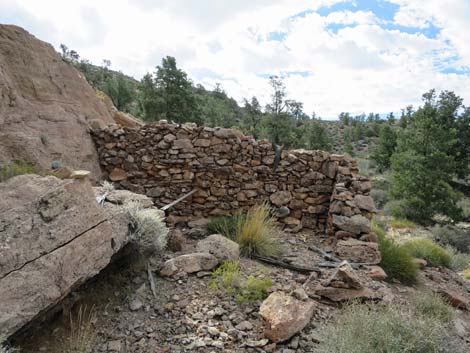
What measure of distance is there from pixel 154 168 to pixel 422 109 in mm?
13866

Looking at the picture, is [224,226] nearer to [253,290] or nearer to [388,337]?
[253,290]

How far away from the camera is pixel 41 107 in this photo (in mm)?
4691

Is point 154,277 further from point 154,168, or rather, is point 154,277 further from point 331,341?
Answer: point 154,168

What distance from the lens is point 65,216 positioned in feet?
7.41

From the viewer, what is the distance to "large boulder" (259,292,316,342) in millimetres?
2430

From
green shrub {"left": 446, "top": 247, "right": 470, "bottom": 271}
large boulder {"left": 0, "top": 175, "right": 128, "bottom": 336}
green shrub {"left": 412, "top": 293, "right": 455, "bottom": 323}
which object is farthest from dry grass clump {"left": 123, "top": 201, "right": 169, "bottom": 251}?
green shrub {"left": 446, "top": 247, "right": 470, "bottom": 271}

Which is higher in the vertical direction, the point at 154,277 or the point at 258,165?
the point at 258,165

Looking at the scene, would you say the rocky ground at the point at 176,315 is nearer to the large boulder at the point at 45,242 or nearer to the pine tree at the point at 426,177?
the large boulder at the point at 45,242

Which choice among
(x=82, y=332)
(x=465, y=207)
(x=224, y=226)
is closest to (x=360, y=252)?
(x=224, y=226)

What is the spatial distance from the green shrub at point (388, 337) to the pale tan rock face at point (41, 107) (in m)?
3.90

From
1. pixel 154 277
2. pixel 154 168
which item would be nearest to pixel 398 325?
pixel 154 277

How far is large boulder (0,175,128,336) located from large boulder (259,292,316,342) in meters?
1.42

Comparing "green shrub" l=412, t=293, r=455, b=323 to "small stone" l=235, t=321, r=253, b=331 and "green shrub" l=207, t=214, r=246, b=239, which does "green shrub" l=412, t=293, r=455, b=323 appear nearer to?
"small stone" l=235, t=321, r=253, b=331

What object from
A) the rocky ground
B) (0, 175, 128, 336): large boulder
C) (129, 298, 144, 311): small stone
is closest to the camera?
(0, 175, 128, 336): large boulder
